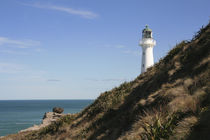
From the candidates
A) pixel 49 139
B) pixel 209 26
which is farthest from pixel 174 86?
pixel 49 139

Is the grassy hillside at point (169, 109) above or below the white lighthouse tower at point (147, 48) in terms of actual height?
below

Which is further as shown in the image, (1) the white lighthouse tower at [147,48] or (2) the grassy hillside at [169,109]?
(1) the white lighthouse tower at [147,48]

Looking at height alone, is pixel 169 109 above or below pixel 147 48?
below

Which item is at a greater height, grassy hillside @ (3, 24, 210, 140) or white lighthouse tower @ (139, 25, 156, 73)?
white lighthouse tower @ (139, 25, 156, 73)

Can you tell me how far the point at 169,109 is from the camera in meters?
9.02

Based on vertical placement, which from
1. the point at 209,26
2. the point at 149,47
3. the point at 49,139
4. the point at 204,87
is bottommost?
the point at 49,139

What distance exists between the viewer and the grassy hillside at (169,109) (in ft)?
23.9

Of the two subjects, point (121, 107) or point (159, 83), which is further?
point (121, 107)

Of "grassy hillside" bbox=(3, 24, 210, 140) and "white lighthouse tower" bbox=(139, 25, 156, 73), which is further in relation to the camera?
"white lighthouse tower" bbox=(139, 25, 156, 73)

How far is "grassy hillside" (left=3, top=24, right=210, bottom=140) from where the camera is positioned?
7296 mm

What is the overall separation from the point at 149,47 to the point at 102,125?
3688 centimetres

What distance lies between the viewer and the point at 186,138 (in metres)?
6.40

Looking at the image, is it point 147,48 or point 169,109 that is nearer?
point 169,109

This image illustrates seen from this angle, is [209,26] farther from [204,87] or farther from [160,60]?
[204,87]
